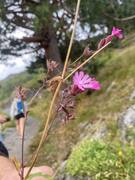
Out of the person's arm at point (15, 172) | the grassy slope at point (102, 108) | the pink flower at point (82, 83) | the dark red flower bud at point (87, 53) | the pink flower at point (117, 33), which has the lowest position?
the grassy slope at point (102, 108)

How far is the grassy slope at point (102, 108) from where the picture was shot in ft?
32.1

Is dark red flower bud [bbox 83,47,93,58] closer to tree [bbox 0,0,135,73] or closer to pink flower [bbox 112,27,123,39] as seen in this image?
pink flower [bbox 112,27,123,39]

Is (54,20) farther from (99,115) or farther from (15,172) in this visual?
(15,172)

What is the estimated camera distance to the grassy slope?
977 centimetres

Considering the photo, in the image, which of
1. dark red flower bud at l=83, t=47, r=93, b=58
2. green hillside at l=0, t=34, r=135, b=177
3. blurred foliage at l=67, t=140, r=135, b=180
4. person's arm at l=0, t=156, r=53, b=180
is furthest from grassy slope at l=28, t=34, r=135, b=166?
dark red flower bud at l=83, t=47, r=93, b=58

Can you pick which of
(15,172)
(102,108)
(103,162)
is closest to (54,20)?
(102,108)

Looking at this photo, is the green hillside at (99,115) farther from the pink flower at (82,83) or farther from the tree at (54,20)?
the pink flower at (82,83)

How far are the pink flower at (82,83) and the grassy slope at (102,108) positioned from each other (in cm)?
542

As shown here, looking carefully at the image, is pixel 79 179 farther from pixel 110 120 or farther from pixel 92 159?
pixel 110 120

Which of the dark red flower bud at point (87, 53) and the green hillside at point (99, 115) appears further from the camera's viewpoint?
the green hillside at point (99, 115)

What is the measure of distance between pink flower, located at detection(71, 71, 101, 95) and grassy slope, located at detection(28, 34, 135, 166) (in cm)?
542

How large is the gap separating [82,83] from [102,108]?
34.1 feet

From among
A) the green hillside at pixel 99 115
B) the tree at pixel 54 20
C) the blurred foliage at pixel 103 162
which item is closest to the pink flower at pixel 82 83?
the blurred foliage at pixel 103 162

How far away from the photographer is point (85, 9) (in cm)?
1406
